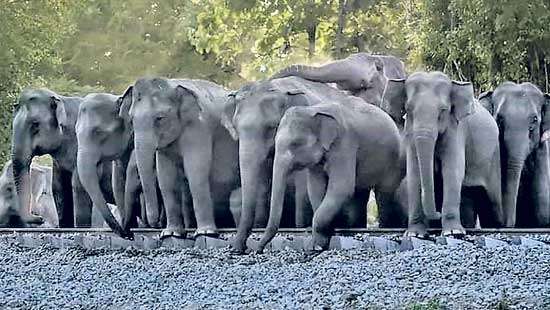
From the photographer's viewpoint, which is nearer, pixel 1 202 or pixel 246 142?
Result: pixel 246 142

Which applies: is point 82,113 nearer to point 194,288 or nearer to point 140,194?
point 140,194

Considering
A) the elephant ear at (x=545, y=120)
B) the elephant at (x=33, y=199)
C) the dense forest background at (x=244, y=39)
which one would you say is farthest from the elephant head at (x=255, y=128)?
the dense forest background at (x=244, y=39)

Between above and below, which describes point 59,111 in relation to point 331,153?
above

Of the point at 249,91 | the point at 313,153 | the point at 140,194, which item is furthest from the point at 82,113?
the point at 313,153

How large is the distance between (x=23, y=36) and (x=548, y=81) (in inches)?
399

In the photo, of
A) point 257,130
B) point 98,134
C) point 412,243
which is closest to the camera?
point 412,243

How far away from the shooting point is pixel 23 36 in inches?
1102

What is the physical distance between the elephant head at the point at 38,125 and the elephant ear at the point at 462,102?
18.4 feet

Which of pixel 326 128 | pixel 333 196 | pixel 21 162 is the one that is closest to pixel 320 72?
pixel 326 128

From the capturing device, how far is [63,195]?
60.8ft

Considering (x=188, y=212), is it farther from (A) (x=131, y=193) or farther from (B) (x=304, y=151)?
(B) (x=304, y=151)

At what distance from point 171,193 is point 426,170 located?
3.06 metres

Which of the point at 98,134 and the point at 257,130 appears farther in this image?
the point at 98,134

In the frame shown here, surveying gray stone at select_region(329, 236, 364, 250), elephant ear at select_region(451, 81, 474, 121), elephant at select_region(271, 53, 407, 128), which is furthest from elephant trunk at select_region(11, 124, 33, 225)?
elephant ear at select_region(451, 81, 474, 121)
